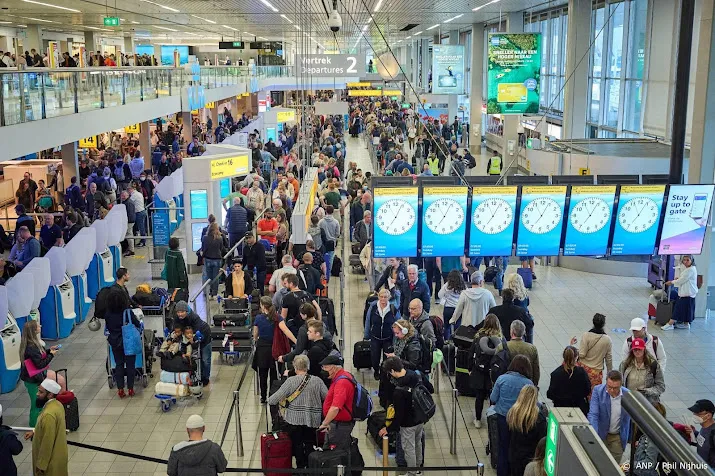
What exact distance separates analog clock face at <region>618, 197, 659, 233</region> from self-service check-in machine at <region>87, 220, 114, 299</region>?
29.2 ft

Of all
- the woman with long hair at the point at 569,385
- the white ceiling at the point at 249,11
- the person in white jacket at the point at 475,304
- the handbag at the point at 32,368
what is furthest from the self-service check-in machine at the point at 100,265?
the white ceiling at the point at 249,11

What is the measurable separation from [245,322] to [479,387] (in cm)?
396

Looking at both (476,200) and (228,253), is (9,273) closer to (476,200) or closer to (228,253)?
(228,253)

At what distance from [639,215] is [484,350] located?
3.56 metres

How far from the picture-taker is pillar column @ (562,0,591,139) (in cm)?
2481

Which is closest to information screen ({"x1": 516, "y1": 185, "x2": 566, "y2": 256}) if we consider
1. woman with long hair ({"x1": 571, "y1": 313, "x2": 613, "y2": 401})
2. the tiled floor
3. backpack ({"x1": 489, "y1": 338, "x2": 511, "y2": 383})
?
the tiled floor

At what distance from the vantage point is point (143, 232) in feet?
63.8

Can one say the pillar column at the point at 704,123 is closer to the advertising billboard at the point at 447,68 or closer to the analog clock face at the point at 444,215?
the analog clock face at the point at 444,215

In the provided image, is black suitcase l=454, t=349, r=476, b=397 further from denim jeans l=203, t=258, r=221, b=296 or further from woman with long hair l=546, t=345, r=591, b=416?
denim jeans l=203, t=258, r=221, b=296

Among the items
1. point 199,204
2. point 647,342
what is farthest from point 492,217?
point 199,204

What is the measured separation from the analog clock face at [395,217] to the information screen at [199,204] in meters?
6.64

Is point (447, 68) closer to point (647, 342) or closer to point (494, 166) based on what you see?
point (494, 166)

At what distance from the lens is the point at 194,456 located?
6203 mm

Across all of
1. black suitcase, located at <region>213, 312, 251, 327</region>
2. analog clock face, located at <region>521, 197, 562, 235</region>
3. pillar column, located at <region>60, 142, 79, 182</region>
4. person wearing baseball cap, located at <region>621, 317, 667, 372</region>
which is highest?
analog clock face, located at <region>521, 197, 562, 235</region>
